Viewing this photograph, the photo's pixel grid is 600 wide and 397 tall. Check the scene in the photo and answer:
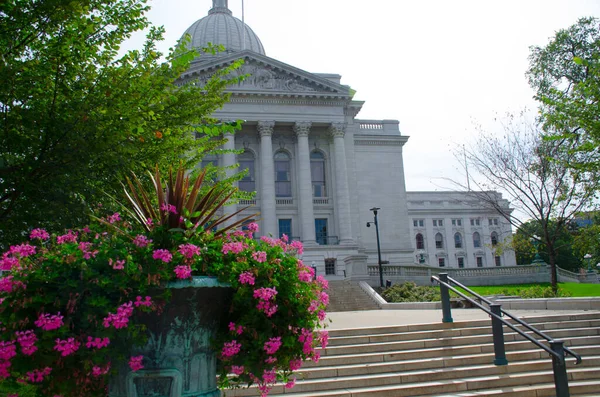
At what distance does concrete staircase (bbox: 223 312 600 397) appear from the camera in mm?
8609

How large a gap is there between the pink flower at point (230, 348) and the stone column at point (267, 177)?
37819 mm

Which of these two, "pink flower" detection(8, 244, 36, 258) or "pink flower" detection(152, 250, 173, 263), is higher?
"pink flower" detection(8, 244, 36, 258)

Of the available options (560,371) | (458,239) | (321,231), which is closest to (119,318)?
(560,371)

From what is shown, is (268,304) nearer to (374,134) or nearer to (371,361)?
(371,361)

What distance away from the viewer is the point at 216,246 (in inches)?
191

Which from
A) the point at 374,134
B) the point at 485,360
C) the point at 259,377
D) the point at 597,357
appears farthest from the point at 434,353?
the point at 374,134

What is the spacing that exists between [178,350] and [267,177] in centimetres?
3904

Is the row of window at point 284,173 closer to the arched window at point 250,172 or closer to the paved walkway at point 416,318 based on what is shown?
the arched window at point 250,172

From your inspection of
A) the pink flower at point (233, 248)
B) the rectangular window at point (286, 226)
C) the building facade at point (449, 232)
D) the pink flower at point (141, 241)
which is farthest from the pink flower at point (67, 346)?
the building facade at point (449, 232)

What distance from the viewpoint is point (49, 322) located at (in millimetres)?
3789

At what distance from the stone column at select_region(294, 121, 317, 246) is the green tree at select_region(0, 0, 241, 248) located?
33.7 metres

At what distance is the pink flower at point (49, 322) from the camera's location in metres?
3.78

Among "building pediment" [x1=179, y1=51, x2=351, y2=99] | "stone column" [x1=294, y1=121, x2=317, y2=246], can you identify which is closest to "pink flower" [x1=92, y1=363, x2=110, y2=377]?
"stone column" [x1=294, y1=121, x2=317, y2=246]

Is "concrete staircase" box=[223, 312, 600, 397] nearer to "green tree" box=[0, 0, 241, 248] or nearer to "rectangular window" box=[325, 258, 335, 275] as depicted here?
"green tree" box=[0, 0, 241, 248]
